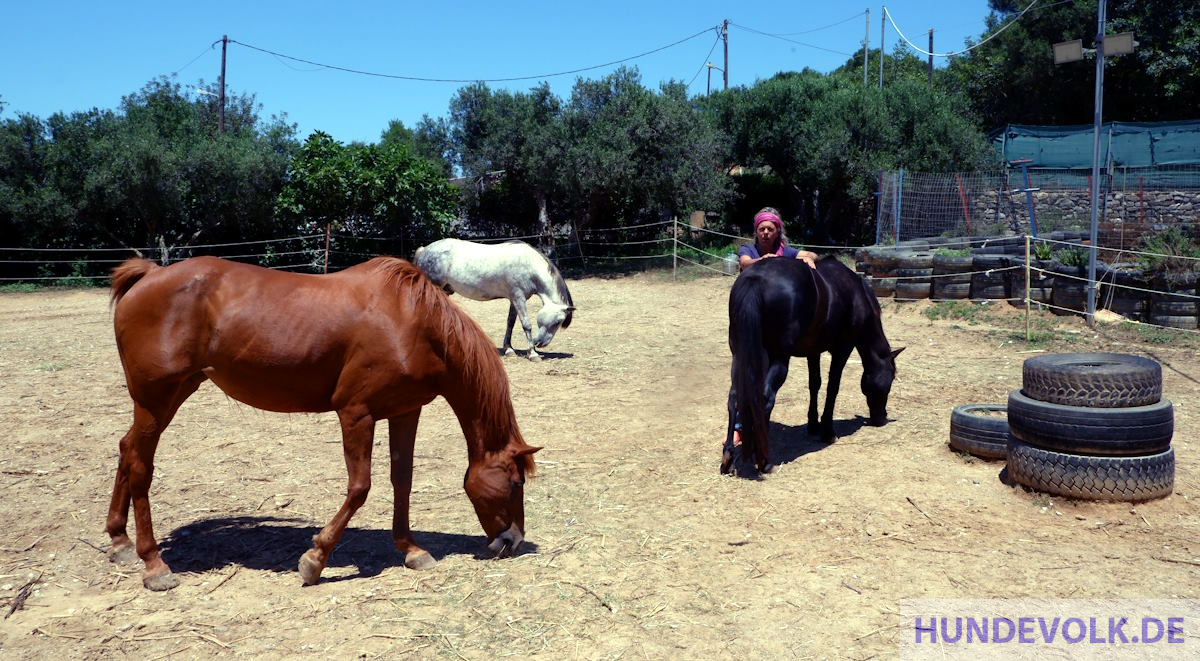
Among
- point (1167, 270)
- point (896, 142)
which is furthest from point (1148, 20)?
point (1167, 270)

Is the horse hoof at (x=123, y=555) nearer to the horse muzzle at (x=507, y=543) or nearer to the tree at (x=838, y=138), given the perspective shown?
the horse muzzle at (x=507, y=543)

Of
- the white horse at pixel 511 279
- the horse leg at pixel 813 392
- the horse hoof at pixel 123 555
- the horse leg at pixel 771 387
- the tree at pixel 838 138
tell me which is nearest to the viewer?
the horse hoof at pixel 123 555

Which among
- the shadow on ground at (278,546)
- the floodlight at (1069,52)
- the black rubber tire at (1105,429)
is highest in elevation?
the floodlight at (1069,52)

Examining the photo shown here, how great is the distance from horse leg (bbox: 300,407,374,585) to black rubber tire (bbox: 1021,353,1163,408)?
401 centimetres

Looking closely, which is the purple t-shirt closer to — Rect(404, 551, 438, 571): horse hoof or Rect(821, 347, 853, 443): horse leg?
Rect(821, 347, 853, 443): horse leg

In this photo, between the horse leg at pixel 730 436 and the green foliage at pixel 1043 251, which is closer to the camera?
the horse leg at pixel 730 436

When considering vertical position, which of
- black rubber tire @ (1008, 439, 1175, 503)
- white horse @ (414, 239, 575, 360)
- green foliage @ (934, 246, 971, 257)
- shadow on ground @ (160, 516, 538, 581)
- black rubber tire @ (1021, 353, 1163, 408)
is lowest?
shadow on ground @ (160, 516, 538, 581)

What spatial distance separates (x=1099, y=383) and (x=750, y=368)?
205 centimetres

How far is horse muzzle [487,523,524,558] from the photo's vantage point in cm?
415

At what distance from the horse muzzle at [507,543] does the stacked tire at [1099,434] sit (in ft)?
10.3

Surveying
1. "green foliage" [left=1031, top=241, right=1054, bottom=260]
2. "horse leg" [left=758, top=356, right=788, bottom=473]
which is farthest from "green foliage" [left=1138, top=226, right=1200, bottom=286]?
"horse leg" [left=758, top=356, right=788, bottom=473]

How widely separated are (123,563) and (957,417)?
534 centimetres

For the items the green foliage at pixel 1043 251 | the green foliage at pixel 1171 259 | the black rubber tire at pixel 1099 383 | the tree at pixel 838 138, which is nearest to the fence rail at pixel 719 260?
the green foliage at pixel 1171 259

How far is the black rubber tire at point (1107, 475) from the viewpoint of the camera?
185 inches
